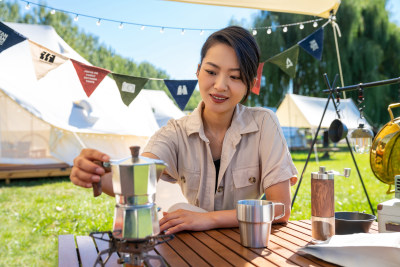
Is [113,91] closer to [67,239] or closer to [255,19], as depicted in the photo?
[67,239]

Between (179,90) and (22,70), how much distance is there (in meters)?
3.56

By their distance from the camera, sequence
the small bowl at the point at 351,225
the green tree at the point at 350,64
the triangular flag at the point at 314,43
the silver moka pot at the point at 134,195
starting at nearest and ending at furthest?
the silver moka pot at the point at 134,195 → the small bowl at the point at 351,225 → the triangular flag at the point at 314,43 → the green tree at the point at 350,64

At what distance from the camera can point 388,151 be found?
1559 mm

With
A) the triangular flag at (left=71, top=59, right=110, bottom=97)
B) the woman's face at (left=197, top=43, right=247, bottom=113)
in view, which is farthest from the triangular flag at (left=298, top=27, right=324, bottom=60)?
the woman's face at (left=197, top=43, right=247, bottom=113)

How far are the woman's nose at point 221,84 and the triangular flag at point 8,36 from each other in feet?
6.85

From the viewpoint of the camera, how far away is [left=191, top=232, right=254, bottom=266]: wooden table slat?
0.96 meters

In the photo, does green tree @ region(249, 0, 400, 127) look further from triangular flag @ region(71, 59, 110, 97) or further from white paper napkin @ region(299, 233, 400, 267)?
white paper napkin @ region(299, 233, 400, 267)

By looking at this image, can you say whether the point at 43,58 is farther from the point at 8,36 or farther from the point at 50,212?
the point at 50,212

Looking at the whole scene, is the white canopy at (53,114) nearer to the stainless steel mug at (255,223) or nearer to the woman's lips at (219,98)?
the woman's lips at (219,98)

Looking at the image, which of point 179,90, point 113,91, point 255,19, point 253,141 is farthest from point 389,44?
point 253,141

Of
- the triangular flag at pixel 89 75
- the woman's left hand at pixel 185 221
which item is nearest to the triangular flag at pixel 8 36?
the triangular flag at pixel 89 75

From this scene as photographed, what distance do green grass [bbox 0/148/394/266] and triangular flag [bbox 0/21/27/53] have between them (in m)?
1.64

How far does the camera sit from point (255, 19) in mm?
12555

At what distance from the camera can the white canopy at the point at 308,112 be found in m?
9.69
